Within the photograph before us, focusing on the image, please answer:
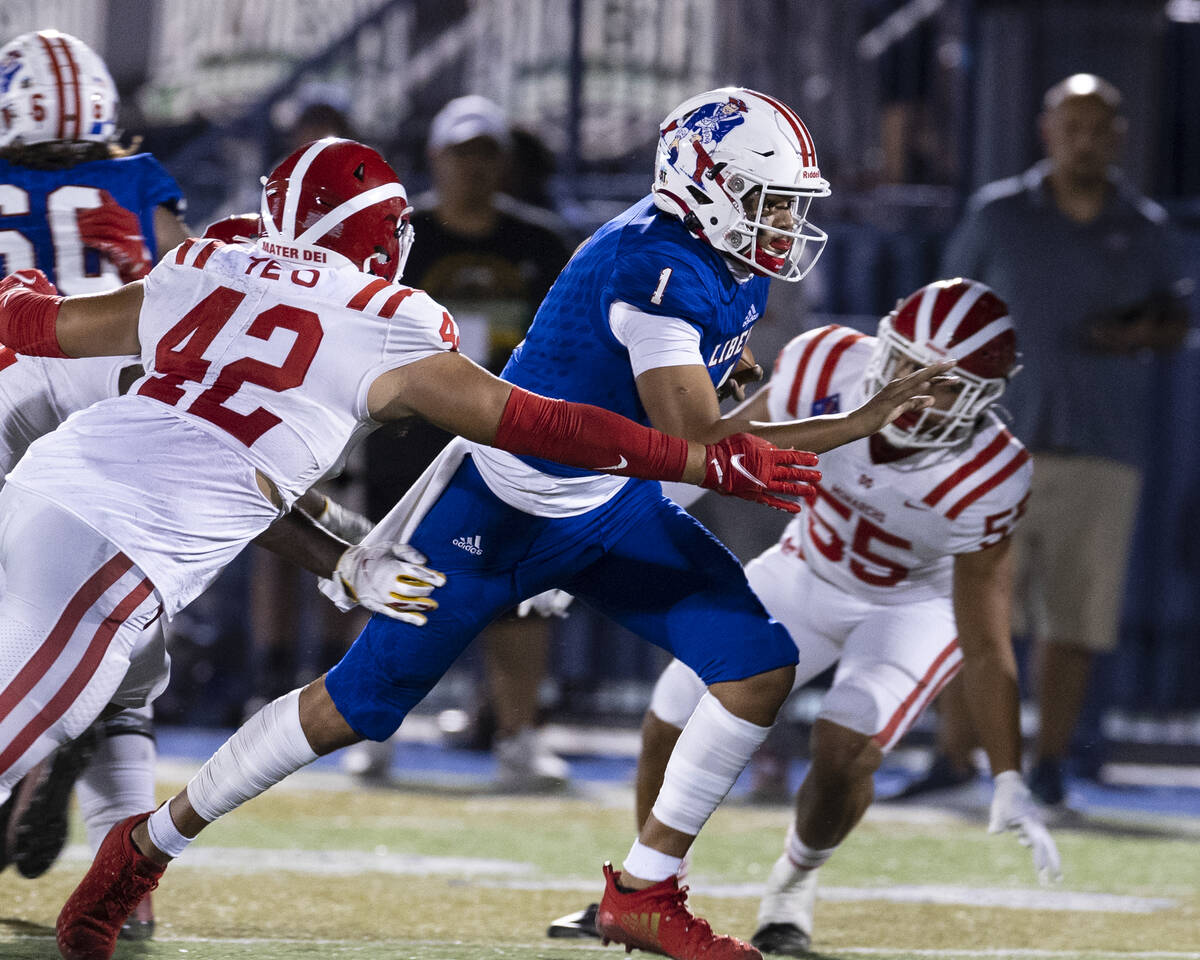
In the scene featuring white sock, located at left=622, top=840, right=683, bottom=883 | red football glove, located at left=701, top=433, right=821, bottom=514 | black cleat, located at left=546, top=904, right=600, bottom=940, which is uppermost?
red football glove, located at left=701, top=433, right=821, bottom=514

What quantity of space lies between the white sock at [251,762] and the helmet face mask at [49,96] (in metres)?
1.51

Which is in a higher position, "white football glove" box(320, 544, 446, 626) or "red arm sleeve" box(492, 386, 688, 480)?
"red arm sleeve" box(492, 386, 688, 480)

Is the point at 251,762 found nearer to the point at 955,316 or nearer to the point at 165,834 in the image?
the point at 165,834

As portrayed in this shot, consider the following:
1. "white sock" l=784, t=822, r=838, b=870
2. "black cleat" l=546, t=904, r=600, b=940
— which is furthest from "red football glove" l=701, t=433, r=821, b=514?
"black cleat" l=546, t=904, r=600, b=940

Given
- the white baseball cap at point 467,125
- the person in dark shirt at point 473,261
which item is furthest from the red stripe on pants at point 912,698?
the white baseball cap at point 467,125

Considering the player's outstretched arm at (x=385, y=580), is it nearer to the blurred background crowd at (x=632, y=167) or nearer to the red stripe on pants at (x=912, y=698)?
the red stripe on pants at (x=912, y=698)

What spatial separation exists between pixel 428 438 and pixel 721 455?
3.40m

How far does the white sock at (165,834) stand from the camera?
3342 millimetres

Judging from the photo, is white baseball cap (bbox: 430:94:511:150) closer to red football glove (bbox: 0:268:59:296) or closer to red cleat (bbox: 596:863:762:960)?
red football glove (bbox: 0:268:59:296)

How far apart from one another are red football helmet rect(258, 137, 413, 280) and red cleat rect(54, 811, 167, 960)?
1.16 meters

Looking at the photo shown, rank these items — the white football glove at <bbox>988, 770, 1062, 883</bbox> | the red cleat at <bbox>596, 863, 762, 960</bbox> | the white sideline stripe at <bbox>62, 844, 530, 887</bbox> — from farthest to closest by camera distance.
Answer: the white sideline stripe at <bbox>62, 844, 530, 887</bbox>
the white football glove at <bbox>988, 770, 1062, 883</bbox>
the red cleat at <bbox>596, 863, 762, 960</bbox>

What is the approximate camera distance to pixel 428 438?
638 centimetres

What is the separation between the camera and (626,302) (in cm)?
332

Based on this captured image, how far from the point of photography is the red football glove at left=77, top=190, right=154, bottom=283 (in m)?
3.98
